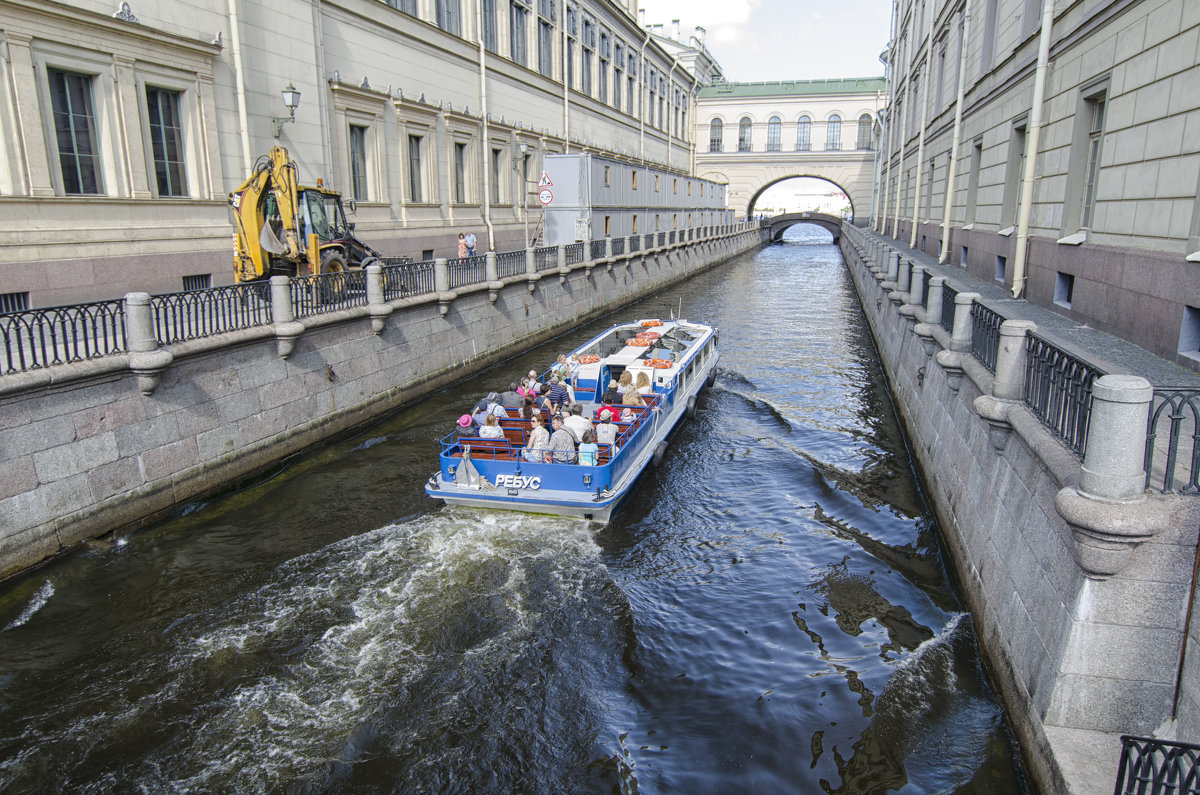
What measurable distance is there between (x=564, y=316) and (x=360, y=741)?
2036 cm

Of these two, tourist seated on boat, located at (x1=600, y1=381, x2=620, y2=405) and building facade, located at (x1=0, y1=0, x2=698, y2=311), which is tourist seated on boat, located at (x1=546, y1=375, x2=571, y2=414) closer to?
tourist seated on boat, located at (x1=600, y1=381, x2=620, y2=405)

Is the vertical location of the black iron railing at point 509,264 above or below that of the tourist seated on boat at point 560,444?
above

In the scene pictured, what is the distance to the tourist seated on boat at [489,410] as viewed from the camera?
1205cm

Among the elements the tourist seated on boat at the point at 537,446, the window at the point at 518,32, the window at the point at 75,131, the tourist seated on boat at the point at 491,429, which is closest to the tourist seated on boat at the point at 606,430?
the tourist seated on boat at the point at 537,446

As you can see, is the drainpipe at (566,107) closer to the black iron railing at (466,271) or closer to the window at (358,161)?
the window at (358,161)

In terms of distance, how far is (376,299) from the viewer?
623 inches

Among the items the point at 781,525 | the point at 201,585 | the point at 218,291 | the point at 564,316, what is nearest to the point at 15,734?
the point at 201,585

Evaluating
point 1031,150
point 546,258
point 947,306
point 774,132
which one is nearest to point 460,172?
point 546,258

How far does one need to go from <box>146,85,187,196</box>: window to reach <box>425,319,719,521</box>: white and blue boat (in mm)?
9035

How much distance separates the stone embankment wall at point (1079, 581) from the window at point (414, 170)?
20750 mm

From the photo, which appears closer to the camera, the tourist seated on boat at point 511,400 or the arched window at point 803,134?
the tourist seated on boat at point 511,400

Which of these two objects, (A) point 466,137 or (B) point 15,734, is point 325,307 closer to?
(B) point 15,734

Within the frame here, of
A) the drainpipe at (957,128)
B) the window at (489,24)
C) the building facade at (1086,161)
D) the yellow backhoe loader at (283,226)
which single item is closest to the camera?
the building facade at (1086,161)

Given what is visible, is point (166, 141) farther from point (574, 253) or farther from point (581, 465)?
point (574, 253)
